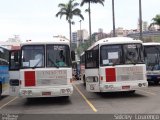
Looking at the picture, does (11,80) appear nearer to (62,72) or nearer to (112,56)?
(62,72)

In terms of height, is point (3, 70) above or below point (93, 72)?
above

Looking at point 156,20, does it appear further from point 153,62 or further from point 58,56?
point 58,56

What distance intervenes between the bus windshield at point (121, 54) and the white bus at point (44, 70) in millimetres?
2672

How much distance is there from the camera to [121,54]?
20312mm

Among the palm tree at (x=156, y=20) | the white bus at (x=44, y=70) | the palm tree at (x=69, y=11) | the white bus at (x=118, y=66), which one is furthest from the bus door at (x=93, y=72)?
the palm tree at (x=69, y=11)

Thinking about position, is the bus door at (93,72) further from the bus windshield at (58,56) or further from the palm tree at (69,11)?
the palm tree at (69,11)

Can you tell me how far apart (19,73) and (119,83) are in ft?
15.9

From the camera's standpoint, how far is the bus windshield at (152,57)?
3089 centimetres

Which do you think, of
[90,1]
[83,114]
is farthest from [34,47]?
[90,1]

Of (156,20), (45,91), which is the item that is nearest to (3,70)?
(45,91)

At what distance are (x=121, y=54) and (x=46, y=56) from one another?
409 cm

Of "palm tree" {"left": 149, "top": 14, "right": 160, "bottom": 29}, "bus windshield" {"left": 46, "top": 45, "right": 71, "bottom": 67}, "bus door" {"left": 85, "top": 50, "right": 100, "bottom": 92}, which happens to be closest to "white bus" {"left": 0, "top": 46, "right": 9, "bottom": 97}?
"bus door" {"left": 85, "top": 50, "right": 100, "bottom": 92}

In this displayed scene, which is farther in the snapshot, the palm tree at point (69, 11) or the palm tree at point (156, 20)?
the palm tree at point (69, 11)

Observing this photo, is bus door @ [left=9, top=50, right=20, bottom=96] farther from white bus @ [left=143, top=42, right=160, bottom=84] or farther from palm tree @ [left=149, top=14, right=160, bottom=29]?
palm tree @ [left=149, top=14, right=160, bottom=29]
